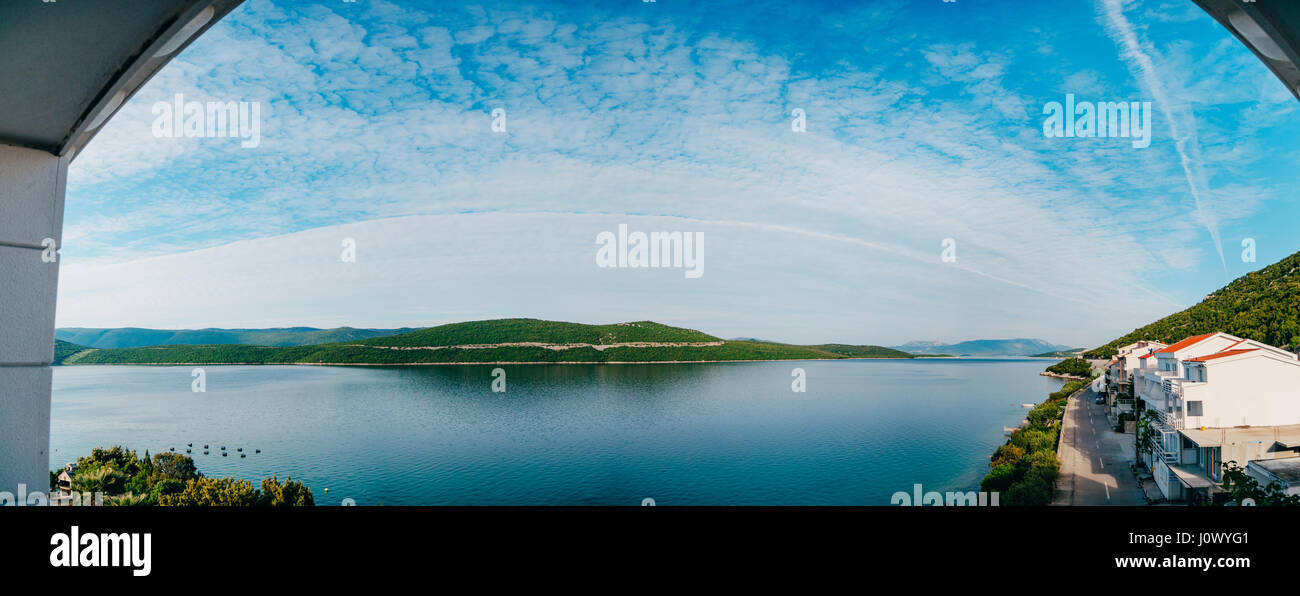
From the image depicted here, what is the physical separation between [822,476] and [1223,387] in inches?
401

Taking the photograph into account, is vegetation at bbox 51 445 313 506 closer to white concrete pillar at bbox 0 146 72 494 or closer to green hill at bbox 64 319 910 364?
white concrete pillar at bbox 0 146 72 494

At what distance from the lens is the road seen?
8.22 metres

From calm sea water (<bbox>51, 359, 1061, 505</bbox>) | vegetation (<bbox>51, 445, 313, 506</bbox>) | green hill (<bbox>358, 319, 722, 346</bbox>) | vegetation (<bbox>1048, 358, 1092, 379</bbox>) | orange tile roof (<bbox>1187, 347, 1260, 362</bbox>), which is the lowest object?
calm sea water (<bbox>51, 359, 1061, 505</bbox>)

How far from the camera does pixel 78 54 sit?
7.06ft

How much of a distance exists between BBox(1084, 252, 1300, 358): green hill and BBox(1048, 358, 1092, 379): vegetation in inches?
340

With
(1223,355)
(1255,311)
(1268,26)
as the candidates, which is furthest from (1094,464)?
(1268,26)

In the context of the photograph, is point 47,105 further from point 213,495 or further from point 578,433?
point 578,433

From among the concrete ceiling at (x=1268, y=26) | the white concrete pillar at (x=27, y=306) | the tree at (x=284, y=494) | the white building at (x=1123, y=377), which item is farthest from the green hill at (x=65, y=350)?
the white building at (x=1123, y=377)

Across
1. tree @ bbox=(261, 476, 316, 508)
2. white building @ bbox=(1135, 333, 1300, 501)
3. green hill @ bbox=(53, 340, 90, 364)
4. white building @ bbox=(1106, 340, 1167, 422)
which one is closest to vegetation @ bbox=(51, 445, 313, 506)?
tree @ bbox=(261, 476, 316, 508)

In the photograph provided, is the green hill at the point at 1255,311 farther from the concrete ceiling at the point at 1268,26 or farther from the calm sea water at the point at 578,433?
the concrete ceiling at the point at 1268,26

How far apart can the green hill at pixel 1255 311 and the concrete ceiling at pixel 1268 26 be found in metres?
7.87

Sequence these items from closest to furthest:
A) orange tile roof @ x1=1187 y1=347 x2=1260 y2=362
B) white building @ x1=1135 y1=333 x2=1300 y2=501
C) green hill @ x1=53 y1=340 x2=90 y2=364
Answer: white building @ x1=1135 y1=333 x2=1300 y2=501, orange tile roof @ x1=1187 y1=347 x2=1260 y2=362, green hill @ x1=53 y1=340 x2=90 y2=364
